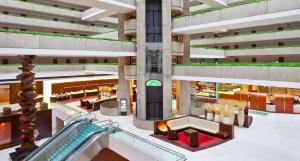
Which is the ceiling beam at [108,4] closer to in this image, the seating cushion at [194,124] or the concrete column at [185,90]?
the concrete column at [185,90]

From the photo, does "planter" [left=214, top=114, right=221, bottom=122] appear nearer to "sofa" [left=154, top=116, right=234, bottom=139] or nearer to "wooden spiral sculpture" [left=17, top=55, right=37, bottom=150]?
"sofa" [left=154, top=116, right=234, bottom=139]

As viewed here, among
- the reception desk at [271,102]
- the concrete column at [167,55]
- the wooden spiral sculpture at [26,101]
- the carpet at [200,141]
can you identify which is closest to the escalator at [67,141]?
the wooden spiral sculpture at [26,101]

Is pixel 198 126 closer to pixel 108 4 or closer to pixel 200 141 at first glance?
pixel 200 141

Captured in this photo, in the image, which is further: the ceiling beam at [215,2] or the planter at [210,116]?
the ceiling beam at [215,2]

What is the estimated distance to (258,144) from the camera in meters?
14.2

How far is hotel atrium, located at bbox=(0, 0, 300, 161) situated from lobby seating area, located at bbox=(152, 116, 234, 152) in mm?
76

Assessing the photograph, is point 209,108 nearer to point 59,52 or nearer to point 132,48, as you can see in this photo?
A: point 132,48

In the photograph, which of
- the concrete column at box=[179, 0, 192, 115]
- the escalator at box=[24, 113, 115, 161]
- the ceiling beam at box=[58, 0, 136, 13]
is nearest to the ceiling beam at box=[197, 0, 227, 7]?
the concrete column at box=[179, 0, 192, 115]

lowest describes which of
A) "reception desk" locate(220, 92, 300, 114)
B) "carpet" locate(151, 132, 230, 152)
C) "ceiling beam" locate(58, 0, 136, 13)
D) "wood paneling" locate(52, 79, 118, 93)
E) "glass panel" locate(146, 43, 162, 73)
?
"carpet" locate(151, 132, 230, 152)

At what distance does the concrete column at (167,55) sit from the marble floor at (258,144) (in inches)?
127

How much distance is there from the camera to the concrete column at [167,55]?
19000 mm

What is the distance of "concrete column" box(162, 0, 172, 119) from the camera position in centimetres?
1900

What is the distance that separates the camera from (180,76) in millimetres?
19078

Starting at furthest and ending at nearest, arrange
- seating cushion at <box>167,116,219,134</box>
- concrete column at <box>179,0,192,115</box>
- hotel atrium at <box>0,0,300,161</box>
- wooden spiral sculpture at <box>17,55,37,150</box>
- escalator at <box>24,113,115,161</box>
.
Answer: concrete column at <box>179,0,192,115</box>
seating cushion at <box>167,116,219,134</box>
wooden spiral sculpture at <box>17,55,37,150</box>
hotel atrium at <box>0,0,300,161</box>
escalator at <box>24,113,115,161</box>
